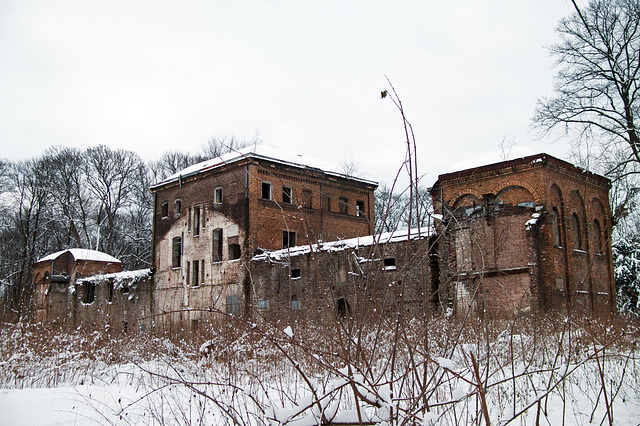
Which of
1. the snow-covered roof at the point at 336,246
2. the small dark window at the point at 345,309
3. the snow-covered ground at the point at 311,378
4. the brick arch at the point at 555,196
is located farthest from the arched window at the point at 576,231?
the snow-covered ground at the point at 311,378

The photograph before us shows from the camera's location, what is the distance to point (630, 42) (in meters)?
20.6

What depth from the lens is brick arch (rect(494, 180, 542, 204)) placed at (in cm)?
2047

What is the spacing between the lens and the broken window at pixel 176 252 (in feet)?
99.8

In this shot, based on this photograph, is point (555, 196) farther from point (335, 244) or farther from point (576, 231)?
point (335, 244)

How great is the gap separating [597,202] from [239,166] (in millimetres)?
16003

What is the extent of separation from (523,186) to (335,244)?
763 cm

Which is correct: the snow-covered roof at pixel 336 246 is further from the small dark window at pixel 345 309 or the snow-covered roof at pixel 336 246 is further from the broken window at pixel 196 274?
the broken window at pixel 196 274

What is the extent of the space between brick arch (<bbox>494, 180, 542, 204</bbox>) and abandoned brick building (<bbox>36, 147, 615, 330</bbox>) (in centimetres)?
4

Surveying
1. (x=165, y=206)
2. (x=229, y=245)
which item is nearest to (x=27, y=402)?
(x=229, y=245)

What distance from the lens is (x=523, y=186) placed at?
20.8m

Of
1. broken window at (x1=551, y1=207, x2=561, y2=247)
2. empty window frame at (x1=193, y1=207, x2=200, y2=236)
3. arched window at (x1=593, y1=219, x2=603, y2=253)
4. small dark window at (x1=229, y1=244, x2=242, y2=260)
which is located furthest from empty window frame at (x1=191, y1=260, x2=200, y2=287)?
arched window at (x1=593, y1=219, x2=603, y2=253)

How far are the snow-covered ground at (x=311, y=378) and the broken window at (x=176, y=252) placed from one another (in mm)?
16878

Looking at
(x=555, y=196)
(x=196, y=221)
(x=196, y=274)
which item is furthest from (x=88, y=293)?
(x=555, y=196)

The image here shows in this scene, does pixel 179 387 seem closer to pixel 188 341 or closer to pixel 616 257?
pixel 188 341
